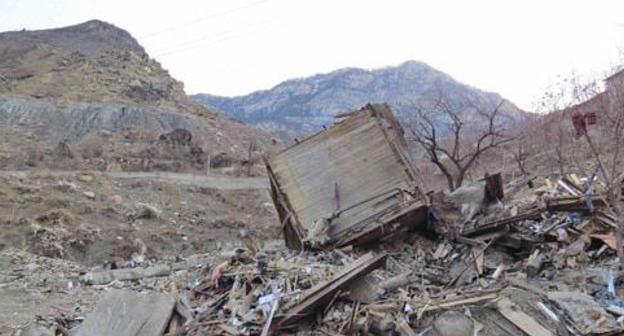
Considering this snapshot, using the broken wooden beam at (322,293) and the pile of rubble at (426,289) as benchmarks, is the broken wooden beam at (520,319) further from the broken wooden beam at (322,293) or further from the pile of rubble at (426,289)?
the broken wooden beam at (322,293)

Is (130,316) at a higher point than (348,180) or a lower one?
lower

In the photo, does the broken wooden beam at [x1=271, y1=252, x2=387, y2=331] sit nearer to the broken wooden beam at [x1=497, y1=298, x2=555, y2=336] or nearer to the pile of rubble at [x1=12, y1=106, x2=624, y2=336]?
the pile of rubble at [x1=12, y1=106, x2=624, y2=336]

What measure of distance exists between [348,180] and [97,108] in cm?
2992

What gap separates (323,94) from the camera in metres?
90.4

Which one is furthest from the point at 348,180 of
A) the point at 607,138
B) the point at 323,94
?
the point at 323,94

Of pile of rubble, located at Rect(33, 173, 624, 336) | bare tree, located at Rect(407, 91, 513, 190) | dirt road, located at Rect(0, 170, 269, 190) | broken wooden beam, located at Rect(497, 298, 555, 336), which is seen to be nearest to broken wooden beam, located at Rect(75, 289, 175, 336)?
pile of rubble, located at Rect(33, 173, 624, 336)

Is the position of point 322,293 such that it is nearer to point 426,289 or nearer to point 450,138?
point 426,289

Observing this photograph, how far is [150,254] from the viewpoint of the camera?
13.9m

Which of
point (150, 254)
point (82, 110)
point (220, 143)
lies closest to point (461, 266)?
point (150, 254)

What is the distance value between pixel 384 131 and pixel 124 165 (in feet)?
63.9

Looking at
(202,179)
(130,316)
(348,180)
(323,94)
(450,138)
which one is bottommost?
(202,179)

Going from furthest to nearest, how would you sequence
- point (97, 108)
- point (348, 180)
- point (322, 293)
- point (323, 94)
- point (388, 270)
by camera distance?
point (323, 94) → point (97, 108) → point (348, 180) → point (388, 270) → point (322, 293)

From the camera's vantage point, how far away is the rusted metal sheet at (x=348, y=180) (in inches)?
269

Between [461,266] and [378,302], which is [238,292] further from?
[461,266]
